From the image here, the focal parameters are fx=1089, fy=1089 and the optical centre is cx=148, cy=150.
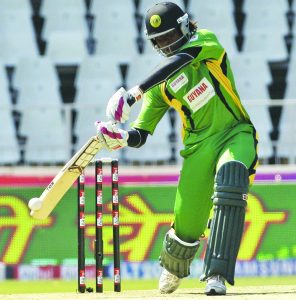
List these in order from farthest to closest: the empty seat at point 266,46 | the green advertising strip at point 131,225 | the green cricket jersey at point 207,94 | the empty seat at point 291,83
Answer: the empty seat at point 266,46, the empty seat at point 291,83, the green advertising strip at point 131,225, the green cricket jersey at point 207,94

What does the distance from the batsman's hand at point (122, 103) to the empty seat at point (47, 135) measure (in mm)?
4874

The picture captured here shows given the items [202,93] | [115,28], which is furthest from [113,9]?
[202,93]

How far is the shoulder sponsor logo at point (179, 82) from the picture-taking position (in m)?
6.92

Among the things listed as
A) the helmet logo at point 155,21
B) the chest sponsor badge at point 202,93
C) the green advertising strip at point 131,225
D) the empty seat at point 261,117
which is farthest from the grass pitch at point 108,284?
the helmet logo at point 155,21

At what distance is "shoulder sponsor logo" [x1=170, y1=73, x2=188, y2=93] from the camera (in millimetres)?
6918

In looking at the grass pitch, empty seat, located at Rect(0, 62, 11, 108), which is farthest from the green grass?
empty seat, located at Rect(0, 62, 11, 108)

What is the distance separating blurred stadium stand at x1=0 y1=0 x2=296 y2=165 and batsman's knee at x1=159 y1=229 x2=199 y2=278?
4.44 m

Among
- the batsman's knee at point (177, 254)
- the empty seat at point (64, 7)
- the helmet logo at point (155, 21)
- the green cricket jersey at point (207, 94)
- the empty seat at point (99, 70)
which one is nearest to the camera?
the helmet logo at point (155, 21)

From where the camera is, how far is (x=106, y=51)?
13586mm

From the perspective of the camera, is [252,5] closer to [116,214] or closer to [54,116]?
[54,116]

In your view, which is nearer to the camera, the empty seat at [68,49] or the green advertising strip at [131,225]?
the green advertising strip at [131,225]

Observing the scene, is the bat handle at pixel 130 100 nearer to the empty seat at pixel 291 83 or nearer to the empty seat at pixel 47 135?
the empty seat at pixel 47 135

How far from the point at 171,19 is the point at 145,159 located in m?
4.95

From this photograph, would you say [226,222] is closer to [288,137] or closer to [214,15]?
→ [288,137]
